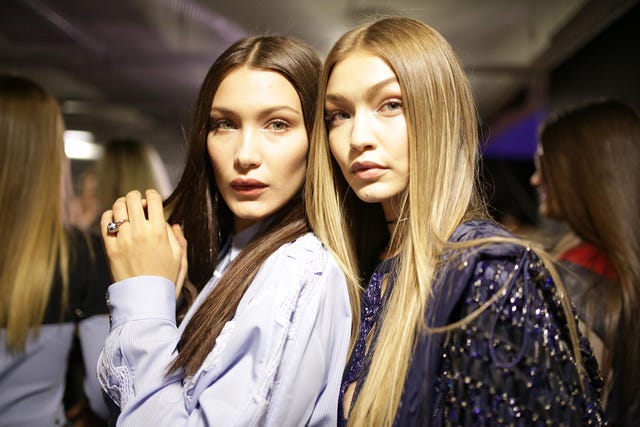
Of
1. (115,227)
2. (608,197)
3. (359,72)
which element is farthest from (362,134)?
(608,197)

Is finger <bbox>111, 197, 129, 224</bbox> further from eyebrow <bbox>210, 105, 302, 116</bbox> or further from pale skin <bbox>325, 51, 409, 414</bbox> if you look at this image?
pale skin <bbox>325, 51, 409, 414</bbox>

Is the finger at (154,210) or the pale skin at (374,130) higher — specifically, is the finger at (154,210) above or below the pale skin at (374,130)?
below

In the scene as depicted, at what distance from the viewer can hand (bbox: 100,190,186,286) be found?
103cm

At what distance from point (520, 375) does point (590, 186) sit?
1056mm

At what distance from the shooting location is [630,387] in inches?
57.0

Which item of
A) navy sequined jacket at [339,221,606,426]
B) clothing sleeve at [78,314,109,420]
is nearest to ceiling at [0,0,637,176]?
clothing sleeve at [78,314,109,420]

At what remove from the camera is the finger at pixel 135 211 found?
3.49ft

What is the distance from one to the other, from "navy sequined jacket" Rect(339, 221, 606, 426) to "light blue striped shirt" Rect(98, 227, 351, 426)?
0.17m

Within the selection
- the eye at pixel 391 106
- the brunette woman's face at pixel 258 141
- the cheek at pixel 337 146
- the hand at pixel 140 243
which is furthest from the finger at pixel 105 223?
the eye at pixel 391 106

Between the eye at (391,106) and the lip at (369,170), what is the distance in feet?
0.36

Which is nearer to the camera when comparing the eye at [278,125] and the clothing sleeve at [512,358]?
the clothing sleeve at [512,358]

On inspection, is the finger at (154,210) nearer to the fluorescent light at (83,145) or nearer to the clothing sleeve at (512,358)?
the clothing sleeve at (512,358)

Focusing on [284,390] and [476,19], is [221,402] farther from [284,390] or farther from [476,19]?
[476,19]

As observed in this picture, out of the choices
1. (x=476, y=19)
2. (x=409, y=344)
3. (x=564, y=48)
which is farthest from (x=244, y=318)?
(x=564, y=48)
